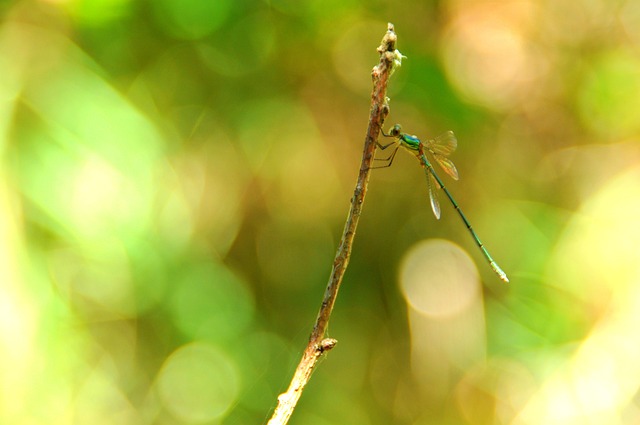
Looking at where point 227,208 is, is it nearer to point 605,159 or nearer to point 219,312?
point 219,312

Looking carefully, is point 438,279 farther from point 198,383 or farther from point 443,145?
point 198,383

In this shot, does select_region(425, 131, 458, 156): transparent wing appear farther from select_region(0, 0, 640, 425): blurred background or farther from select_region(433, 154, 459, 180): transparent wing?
select_region(0, 0, 640, 425): blurred background

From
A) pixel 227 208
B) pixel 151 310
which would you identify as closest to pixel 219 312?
pixel 151 310

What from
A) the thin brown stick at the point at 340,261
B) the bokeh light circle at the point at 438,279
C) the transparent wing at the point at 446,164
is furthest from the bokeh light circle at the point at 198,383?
the thin brown stick at the point at 340,261

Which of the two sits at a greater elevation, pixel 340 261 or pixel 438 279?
pixel 438 279

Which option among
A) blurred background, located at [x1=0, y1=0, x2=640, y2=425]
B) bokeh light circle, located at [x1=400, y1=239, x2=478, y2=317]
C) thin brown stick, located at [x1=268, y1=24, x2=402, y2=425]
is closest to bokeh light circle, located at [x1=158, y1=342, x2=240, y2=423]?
blurred background, located at [x1=0, y1=0, x2=640, y2=425]

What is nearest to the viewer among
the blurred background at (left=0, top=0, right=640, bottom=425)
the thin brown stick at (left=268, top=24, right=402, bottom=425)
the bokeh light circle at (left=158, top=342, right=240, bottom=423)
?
the thin brown stick at (left=268, top=24, right=402, bottom=425)

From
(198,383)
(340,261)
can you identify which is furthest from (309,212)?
(340,261)
